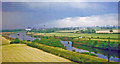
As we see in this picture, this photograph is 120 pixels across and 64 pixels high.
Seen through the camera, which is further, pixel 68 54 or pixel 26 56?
pixel 68 54

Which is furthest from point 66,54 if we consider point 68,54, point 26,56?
point 26,56

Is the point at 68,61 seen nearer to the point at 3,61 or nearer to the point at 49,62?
the point at 49,62

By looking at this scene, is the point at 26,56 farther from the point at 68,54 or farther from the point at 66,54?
the point at 68,54

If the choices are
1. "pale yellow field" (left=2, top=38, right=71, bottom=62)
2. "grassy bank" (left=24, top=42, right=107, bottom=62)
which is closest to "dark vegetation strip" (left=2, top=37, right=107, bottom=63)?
"grassy bank" (left=24, top=42, right=107, bottom=62)

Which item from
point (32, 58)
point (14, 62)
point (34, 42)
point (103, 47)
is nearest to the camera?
point (14, 62)

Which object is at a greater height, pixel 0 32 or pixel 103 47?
pixel 0 32

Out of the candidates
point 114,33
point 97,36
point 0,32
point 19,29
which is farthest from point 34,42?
point 114,33

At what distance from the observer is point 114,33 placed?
5.85m

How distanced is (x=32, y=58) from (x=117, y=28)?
4978 mm

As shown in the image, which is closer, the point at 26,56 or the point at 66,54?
the point at 26,56

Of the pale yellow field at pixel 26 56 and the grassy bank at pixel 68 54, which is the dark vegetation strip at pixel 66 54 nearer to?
the grassy bank at pixel 68 54

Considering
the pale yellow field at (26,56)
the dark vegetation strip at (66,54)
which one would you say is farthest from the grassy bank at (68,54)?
the pale yellow field at (26,56)

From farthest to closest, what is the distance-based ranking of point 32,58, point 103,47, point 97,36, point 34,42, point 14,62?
point 34,42 < point 97,36 < point 103,47 < point 32,58 < point 14,62

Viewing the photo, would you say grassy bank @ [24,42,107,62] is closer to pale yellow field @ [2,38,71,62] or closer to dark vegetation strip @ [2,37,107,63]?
dark vegetation strip @ [2,37,107,63]
